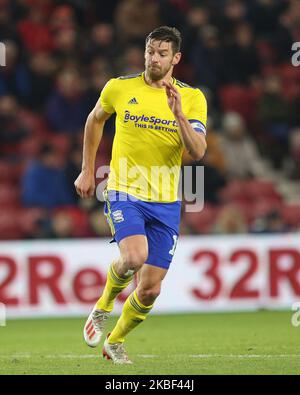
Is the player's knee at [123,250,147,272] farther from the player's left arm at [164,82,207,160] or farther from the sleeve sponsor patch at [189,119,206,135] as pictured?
the sleeve sponsor patch at [189,119,206,135]

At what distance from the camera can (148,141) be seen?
7.52m

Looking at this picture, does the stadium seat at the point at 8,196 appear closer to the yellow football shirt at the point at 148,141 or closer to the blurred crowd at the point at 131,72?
the blurred crowd at the point at 131,72

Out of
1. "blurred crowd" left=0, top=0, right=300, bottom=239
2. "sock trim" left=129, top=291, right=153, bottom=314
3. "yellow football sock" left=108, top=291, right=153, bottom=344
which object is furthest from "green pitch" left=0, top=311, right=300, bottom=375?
"blurred crowd" left=0, top=0, right=300, bottom=239

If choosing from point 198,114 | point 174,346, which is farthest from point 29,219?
point 198,114

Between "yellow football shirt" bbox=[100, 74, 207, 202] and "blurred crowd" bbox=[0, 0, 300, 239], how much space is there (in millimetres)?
5210

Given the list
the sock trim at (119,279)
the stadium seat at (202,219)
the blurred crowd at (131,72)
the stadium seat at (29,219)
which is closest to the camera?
the sock trim at (119,279)

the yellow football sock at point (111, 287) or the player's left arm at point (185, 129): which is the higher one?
the player's left arm at point (185, 129)

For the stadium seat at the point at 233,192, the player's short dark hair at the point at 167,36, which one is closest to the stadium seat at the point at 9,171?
the stadium seat at the point at 233,192

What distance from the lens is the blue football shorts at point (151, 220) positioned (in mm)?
7406

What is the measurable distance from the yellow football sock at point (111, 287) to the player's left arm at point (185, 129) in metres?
1.03

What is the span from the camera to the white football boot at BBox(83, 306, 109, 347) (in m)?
7.68

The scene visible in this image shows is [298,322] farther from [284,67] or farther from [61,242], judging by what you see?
[284,67]
